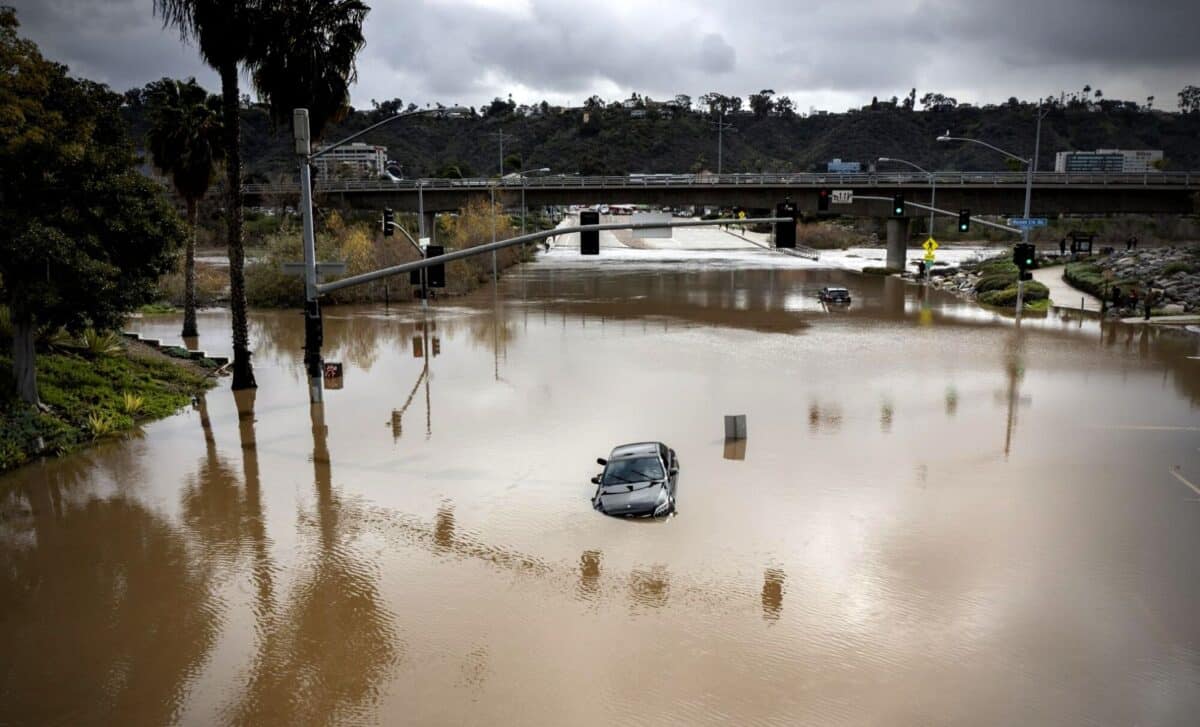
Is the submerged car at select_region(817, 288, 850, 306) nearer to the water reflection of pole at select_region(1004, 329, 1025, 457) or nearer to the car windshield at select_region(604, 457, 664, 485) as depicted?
the water reflection of pole at select_region(1004, 329, 1025, 457)

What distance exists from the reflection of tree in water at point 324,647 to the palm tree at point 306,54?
18.8 metres

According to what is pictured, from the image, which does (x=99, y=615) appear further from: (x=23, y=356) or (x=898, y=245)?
(x=898, y=245)

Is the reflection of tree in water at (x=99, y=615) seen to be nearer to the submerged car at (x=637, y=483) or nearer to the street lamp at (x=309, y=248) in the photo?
the submerged car at (x=637, y=483)

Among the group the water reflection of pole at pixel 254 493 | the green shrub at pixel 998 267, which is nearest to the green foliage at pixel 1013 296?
the green shrub at pixel 998 267

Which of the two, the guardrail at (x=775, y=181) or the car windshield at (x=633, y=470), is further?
the guardrail at (x=775, y=181)

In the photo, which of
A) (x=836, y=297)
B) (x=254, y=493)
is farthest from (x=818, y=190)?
(x=254, y=493)

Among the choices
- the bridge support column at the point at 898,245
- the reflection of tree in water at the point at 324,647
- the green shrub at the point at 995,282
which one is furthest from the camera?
the bridge support column at the point at 898,245

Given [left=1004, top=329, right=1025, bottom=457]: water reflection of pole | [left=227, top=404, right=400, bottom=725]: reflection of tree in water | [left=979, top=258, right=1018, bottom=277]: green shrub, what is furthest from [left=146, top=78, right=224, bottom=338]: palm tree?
[left=979, top=258, right=1018, bottom=277]: green shrub

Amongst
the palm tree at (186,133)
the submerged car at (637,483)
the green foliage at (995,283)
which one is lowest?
the submerged car at (637,483)

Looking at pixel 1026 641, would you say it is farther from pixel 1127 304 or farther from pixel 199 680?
pixel 1127 304

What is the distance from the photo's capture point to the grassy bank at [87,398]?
2095 cm

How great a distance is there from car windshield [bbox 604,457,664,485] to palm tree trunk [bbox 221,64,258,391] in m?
16.4

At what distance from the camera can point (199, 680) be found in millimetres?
11117

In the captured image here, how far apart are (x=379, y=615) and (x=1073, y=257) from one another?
74826 mm
